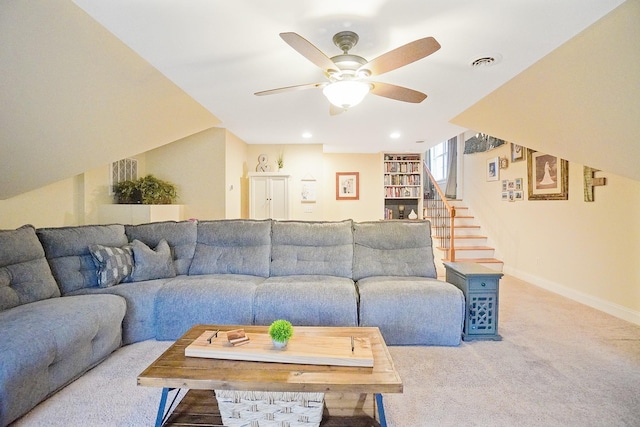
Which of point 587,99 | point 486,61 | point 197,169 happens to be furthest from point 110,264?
point 587,99

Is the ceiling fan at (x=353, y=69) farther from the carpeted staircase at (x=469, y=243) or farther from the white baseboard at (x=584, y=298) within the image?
the carpeted staircase at (x=469, y=243)

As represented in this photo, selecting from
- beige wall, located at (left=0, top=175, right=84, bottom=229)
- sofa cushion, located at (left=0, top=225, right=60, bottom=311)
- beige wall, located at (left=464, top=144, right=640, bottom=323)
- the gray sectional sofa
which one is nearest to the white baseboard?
beige wall, located at (left=464, top=144, right=640, bottom=323)

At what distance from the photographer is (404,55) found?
6.09 feet

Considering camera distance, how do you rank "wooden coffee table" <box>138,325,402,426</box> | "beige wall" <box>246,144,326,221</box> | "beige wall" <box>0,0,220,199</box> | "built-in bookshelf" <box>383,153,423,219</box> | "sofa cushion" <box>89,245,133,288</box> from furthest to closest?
1. "built-in bookshelf" <box>383,153,423,219</box>
2. "beige wall" <box>246,144,326,221</box>
3. "sofa cushion" <box>89,245,133,288</box>
4. "beige wall" <box>0,0,220,199</box>
5. "wooden coffee table" <box>138,325,402,426</box>

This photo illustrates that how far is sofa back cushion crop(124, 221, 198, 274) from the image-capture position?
10.6 ft

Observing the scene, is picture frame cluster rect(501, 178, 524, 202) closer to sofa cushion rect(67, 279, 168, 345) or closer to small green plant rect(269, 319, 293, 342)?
small green plant rect(269, 319, 293, 342)

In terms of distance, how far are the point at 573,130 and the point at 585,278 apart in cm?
205

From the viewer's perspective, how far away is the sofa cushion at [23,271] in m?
2.15

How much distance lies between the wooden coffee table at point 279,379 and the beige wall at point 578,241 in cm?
326

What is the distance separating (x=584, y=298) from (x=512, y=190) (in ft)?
6.56

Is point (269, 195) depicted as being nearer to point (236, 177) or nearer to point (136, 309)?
point (236, 177)

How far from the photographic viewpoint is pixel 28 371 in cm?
162

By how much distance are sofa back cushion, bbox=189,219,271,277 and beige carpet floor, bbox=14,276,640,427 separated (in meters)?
0.84

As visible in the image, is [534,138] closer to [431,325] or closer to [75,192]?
[431,325]
